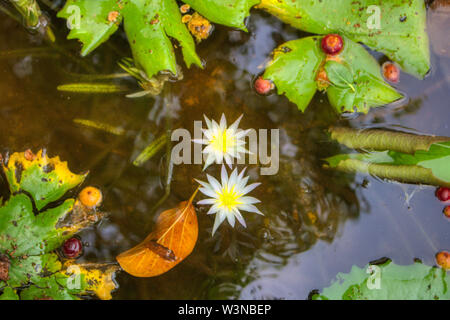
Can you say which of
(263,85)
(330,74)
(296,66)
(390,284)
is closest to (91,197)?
(263,85)

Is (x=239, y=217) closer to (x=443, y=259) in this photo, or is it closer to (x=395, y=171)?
(x=395, y=171)

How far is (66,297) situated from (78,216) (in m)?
0.54

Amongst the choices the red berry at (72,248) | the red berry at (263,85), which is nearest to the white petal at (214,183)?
the red berry at (263,85)

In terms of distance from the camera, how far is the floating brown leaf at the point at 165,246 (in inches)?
96.6

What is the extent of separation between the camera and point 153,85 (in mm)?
2527

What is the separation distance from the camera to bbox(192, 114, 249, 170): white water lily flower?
8.36ft

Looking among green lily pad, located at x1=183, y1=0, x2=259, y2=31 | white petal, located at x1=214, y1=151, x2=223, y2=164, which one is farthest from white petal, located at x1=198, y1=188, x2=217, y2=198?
green lily pad, located at x1=183, y1=0, x2=259, y2=31

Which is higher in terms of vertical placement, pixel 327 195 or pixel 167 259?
pixel 327 195

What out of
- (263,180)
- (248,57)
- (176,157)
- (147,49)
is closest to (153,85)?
(147,49)

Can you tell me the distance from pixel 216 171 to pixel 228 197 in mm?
212

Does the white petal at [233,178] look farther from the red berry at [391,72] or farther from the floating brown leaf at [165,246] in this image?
the red berry at [391,72]

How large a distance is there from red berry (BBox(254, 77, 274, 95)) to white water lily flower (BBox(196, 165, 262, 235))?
579 millimetres

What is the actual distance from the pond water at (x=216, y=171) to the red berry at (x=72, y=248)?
0.07 meters

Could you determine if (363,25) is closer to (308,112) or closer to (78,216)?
(308,112)
